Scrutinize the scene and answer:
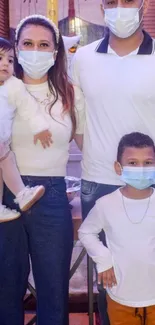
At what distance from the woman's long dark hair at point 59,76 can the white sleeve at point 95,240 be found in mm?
273


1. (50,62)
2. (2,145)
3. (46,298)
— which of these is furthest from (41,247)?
(50,62)

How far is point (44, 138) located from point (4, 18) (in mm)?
2016

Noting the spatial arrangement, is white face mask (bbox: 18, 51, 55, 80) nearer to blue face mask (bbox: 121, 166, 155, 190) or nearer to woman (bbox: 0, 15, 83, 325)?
woman (bbox: 0, 15, 83, 325)

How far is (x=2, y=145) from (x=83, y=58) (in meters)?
0.40

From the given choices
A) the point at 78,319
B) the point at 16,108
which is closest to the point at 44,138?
the point at 16,108

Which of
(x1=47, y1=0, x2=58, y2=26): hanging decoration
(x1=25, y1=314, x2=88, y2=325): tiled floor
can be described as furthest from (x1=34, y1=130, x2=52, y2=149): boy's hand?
(x1=25, y1=314, x2=88, y2=325): tiled floor

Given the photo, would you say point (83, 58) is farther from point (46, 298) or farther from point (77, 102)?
point (46, 298)

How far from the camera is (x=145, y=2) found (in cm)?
149

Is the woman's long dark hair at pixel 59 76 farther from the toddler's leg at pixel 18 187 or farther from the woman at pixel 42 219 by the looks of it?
the toddler's leg at pixel 18 187

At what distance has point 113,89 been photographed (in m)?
1.39

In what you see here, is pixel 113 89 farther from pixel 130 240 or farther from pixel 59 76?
pixel 130 240

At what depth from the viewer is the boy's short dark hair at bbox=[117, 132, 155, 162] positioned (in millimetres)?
1362

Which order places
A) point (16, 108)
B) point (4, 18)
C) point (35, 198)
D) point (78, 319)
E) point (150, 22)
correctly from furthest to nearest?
point (4, 18) → point (150, 22) → point (78, 319) → point (16, 108) → point (35, 198)

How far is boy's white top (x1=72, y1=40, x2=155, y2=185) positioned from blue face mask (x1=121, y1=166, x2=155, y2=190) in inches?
2.5
